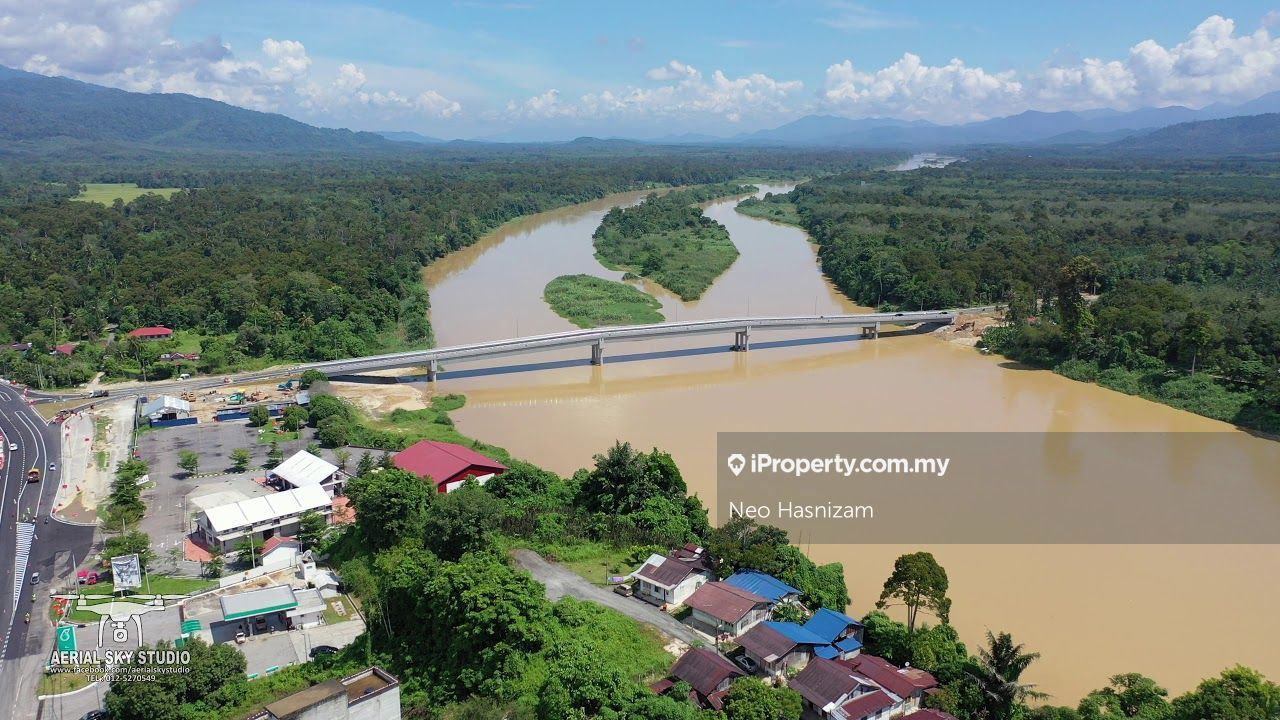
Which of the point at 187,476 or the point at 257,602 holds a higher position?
the point at 257,602

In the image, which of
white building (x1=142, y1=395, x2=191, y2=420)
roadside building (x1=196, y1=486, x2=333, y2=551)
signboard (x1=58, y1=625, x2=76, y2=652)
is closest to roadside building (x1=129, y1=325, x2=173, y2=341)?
white building (x1=142, y1=395, x2=191, y2=420)

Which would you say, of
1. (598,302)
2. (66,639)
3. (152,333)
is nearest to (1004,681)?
(66,639)

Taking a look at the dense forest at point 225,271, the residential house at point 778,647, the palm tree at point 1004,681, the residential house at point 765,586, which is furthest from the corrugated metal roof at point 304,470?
the palm tree at point 1004,681

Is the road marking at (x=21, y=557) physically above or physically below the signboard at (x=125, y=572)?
below

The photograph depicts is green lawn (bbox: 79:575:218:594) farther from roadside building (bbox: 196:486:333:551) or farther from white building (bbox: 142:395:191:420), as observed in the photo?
white building (bbox: 142:395:191:420)

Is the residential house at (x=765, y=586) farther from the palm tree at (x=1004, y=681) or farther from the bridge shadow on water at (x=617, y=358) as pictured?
the bridge shadow on water at (x=617, y=358)

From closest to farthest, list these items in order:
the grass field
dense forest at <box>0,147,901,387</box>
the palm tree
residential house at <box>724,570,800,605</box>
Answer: the palm tree
residential house at <box>724,570,800,605</box>
dense forest at <box>0,147,901,387</box>
the grass field

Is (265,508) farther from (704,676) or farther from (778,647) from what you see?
(778,647)
